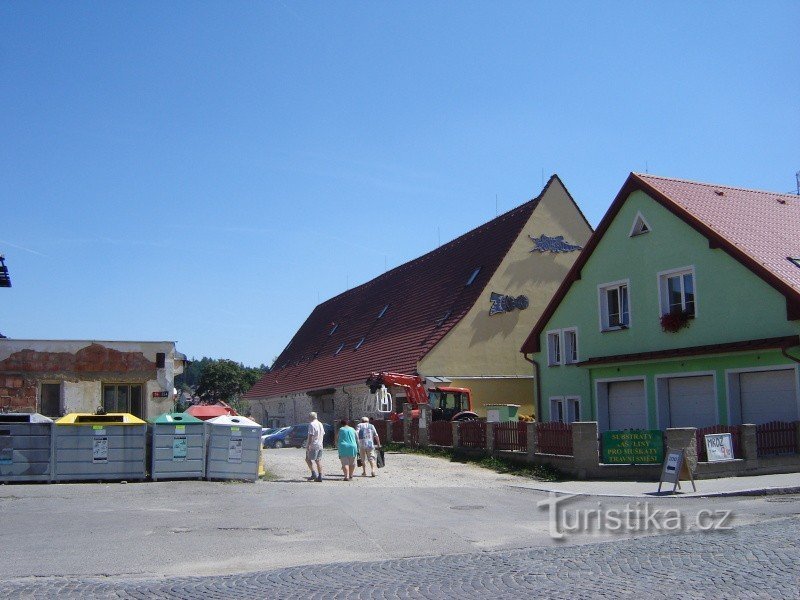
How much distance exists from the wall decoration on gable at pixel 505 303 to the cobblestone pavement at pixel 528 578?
2561 centimetres

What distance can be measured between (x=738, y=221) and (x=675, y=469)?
1123 centimetres

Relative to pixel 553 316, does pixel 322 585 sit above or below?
below

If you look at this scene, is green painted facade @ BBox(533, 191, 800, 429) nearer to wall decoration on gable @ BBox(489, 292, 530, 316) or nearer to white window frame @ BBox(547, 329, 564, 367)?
white window frame @ BBox(547, 329, 564, 367)

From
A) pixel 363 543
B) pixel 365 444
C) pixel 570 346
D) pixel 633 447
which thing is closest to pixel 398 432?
pixel 570 346

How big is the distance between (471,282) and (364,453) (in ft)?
54.1

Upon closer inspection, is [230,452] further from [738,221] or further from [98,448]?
[738,221]

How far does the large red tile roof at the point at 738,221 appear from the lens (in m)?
23.4

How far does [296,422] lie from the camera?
162 feet

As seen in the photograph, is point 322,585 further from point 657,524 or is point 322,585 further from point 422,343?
point 422,343

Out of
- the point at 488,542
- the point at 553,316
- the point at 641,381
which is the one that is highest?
the point at 553,316

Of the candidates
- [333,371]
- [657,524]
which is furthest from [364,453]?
[333,371]

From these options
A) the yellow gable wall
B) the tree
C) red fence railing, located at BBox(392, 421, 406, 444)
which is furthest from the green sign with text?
the tree

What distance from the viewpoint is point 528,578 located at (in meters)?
9.59

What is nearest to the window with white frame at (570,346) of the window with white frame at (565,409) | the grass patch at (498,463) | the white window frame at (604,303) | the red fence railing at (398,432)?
the window with white frame at (565,409)
